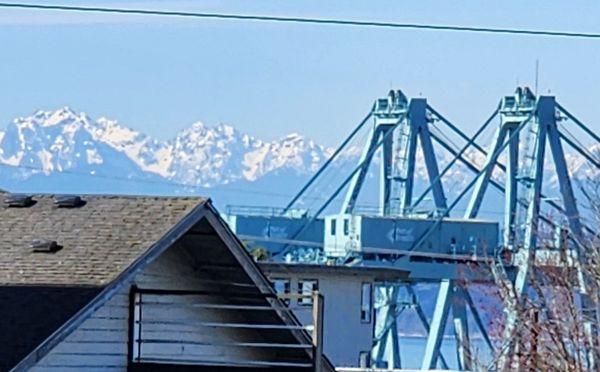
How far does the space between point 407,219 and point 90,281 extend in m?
77.1

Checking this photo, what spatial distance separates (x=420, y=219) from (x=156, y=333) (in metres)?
75.5

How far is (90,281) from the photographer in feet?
59.3

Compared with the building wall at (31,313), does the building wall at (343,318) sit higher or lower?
lower

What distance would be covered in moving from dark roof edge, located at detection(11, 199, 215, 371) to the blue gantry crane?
6034 cm

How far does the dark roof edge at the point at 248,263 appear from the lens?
62.7 feet

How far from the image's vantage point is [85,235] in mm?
18953

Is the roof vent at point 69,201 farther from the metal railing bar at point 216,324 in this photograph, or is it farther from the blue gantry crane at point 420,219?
the blue gantry crane at point 420,219

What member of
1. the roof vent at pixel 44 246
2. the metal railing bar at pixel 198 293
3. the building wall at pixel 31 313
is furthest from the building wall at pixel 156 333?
the roof vent at pixel 44 246

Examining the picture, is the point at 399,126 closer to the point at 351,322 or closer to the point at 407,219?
the point at 407,219

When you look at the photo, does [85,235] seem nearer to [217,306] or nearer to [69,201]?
[69,201]

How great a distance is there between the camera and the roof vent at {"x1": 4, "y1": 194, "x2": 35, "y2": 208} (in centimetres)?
1991

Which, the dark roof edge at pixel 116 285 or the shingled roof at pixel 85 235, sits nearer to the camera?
the dark roof edge at pixel 116 285

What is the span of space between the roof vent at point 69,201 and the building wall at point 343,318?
32.8 metres

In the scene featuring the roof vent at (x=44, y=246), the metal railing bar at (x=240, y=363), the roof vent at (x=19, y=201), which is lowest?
the metal railing bar at (x=240, y=363)
